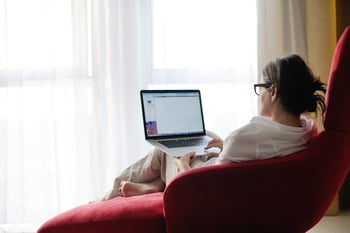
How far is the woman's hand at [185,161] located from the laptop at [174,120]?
90 millimetres

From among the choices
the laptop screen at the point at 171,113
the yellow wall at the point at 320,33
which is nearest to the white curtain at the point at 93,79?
the yellow wall at the point at 320,33

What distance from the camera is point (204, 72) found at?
281 cm

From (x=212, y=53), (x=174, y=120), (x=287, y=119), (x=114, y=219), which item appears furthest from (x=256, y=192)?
(x=212, y=53)

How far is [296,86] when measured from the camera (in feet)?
4.72

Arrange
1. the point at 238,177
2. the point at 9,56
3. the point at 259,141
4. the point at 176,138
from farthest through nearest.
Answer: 1. the point at 9,56
2. the point at 176,138
3. the point at 259,141
4. the point at 238,177

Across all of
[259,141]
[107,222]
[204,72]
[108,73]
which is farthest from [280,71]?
[108,73]

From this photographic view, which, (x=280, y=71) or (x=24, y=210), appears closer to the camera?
(x=280, y=71)

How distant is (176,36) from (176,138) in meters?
0.94

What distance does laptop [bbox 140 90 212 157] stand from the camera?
6.79 ft

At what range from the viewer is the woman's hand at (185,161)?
176 centimetres

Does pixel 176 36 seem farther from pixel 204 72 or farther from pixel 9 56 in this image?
pixel 9 56

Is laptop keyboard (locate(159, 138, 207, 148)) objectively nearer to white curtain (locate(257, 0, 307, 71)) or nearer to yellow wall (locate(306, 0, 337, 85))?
white curtain (locate(257, 0, 307, 71))

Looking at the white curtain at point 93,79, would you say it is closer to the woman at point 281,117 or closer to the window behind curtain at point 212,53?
the window behind curtain at point 212,53

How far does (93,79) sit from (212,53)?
33.1 inches
